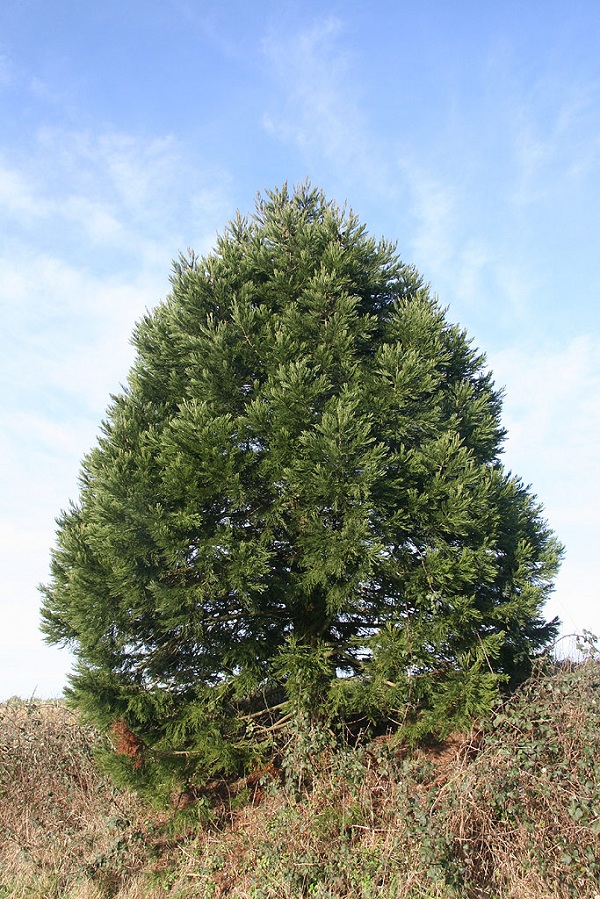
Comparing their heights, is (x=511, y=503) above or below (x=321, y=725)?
above

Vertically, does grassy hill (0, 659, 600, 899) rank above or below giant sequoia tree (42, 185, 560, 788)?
below

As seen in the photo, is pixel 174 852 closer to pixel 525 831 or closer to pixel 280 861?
pixel 280 861

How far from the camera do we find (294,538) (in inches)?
370

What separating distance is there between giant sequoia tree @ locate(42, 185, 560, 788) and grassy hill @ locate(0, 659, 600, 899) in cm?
77

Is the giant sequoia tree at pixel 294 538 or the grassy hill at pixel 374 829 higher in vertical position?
the giant sequoia tree at pixel 294 538

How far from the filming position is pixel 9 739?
36.3ft

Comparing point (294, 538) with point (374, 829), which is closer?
point (374, 829)

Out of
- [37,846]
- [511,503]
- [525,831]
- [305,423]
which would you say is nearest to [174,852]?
[37,846]

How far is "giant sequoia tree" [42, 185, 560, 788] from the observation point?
8.29 meters

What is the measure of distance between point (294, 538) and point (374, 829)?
4.01 metres

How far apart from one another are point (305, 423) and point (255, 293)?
2819 mm

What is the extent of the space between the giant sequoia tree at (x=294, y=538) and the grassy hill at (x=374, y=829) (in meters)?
0.77

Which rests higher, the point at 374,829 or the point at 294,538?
the point at 294,538

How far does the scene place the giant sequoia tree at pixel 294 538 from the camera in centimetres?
829
